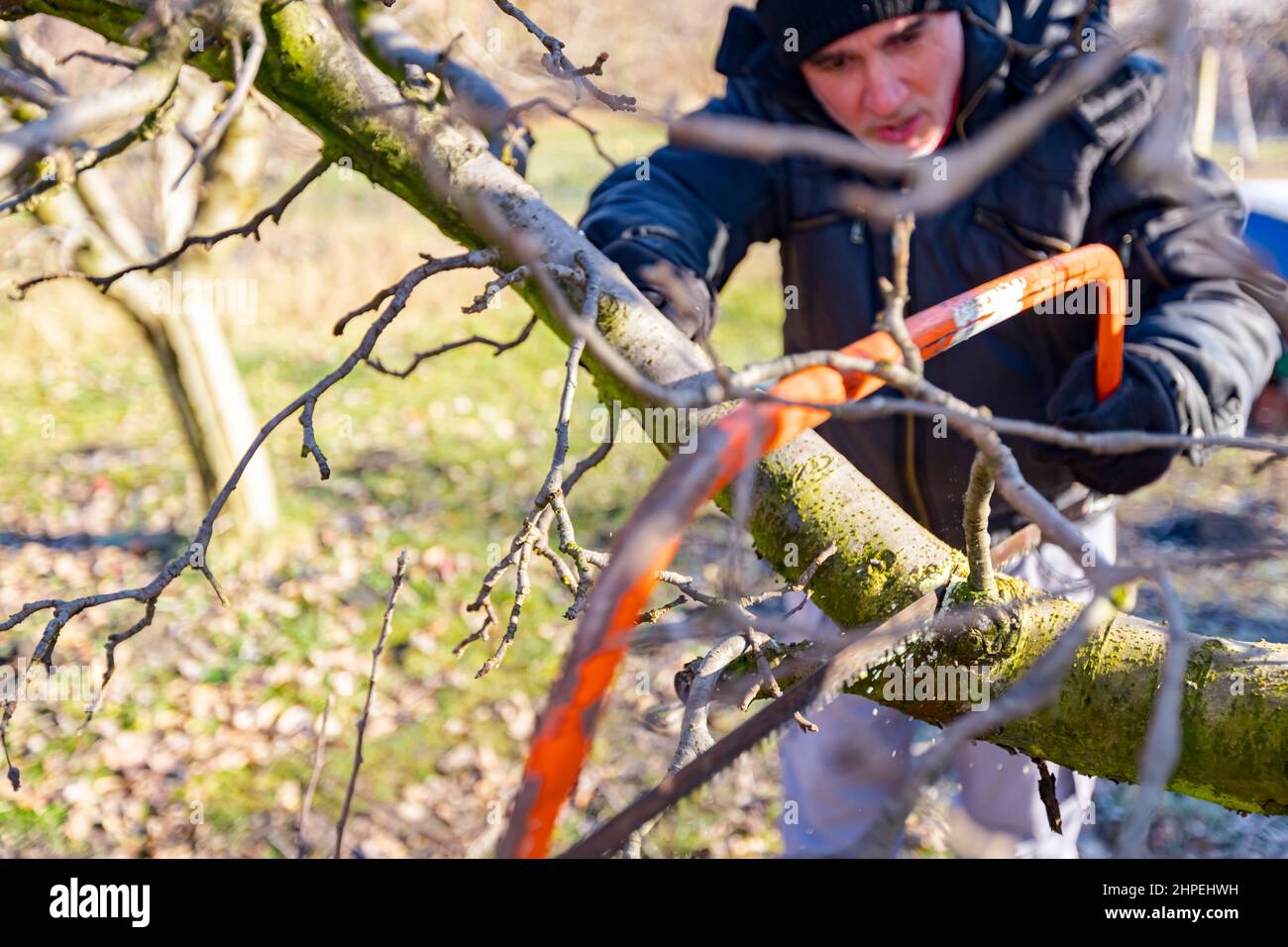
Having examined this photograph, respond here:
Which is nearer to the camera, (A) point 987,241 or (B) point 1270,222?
(A) point 987,241

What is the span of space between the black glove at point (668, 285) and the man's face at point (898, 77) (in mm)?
601

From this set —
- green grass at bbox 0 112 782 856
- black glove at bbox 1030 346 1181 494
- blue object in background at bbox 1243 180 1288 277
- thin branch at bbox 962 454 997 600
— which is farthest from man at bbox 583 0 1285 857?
blue object in background at bbox 1243 180 1288 277

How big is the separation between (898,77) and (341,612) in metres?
4.49

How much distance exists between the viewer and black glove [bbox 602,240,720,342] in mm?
2129

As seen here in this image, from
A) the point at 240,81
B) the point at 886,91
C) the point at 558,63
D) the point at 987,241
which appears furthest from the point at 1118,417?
the point at 240,81

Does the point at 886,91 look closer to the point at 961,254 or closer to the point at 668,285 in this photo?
the point at 961,254

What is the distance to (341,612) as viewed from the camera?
5844 mm

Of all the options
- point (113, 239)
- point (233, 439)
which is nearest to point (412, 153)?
point (113, 239)

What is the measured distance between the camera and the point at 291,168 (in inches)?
550

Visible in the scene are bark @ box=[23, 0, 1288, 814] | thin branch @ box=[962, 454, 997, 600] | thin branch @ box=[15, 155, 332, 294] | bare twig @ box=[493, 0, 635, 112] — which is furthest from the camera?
thin branch @ box=[15, 155, 332, 294]

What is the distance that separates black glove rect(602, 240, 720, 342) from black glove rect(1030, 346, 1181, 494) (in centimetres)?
75

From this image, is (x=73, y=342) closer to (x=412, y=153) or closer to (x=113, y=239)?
(x=113, y=239)

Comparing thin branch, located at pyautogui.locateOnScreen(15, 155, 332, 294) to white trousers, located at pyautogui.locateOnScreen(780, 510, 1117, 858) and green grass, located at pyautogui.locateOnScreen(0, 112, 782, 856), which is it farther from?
white trousers, located at pyautogui.locateOnScreen(780, 510, 1117, 858)
